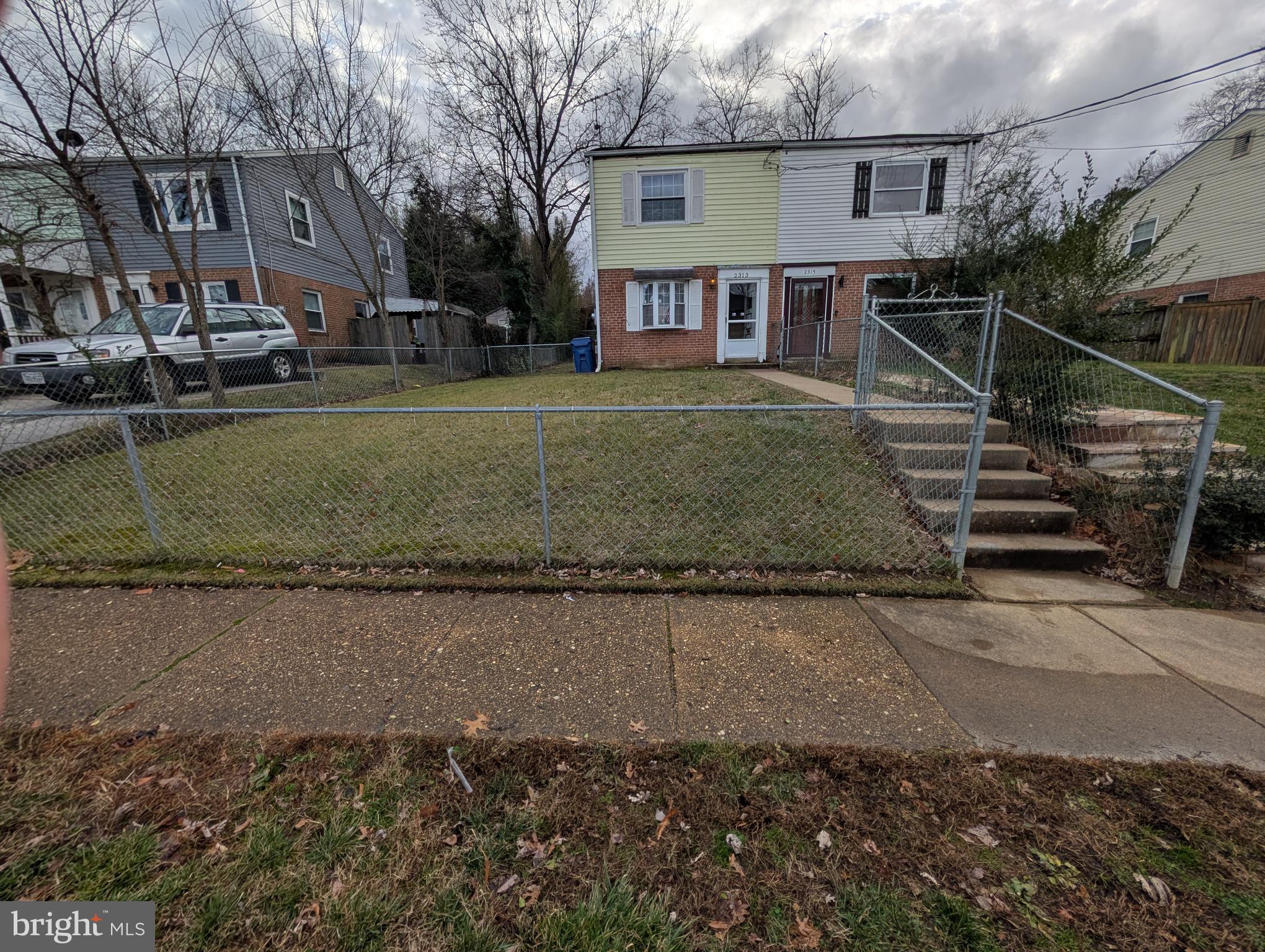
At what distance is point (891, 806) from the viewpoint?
74.9 inches

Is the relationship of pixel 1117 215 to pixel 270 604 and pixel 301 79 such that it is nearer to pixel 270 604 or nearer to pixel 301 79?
pixel 270 604

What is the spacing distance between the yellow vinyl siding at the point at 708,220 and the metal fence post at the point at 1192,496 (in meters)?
11.4

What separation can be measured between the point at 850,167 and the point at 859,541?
1267 cm

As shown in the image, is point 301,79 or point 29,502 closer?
point 29,502

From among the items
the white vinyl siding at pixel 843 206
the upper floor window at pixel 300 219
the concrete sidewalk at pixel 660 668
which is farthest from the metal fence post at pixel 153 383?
the white vinyl siding at pixel 843 206

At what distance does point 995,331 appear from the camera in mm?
5223

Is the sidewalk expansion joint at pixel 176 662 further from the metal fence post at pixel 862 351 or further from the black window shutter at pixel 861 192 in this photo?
the black window shutter at pixel 861 192

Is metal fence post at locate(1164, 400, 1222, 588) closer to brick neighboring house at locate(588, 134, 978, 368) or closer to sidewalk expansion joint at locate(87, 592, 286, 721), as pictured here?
sidewalk expansion joint at locate(87, 592, 286, 721)

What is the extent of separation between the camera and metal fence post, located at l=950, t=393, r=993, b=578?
10.9ft

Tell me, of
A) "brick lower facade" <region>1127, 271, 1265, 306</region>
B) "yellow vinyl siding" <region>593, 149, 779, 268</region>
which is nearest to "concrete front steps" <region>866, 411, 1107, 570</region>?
"yellow vinyl siding" <region>593, 149, 779, 268</region>

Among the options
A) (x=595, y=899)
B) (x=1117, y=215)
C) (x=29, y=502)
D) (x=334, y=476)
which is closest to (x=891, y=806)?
(x=595, y=899)

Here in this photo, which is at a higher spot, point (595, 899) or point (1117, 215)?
Result: point (1117, 215)

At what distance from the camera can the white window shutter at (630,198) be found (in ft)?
43.0

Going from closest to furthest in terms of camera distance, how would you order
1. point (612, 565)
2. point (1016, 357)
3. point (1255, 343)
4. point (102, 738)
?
point (102, 738)
point (612, 565)
point (1016, 357)
point (1255, 343)
